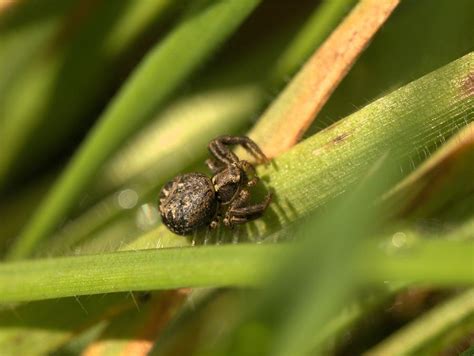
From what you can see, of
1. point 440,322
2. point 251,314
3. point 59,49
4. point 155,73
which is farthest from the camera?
point 59,49

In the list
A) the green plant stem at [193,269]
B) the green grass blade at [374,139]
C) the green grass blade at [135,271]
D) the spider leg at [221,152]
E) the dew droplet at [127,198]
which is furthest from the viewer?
the dew droplet at [127,198]

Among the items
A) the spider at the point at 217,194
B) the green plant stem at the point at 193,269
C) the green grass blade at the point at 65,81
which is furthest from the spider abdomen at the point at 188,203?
the green grass blade at the point at 65,81

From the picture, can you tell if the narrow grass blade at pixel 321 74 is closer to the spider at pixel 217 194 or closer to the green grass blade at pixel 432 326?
the spider at pixel 217 194

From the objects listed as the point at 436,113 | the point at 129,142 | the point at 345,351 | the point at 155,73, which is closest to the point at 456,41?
the point at 436,113

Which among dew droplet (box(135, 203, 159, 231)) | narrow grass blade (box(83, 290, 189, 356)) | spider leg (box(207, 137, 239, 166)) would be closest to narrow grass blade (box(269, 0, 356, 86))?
spider leg (box(207, 137, 239, 166))

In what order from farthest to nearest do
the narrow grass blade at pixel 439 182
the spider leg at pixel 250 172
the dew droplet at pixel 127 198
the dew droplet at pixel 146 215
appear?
the dew droplet at pixel 127 198
the dew droplet at pixel 146 215
the spider leg at pixel 250 172
the narrow grass blade at pixel 439 182

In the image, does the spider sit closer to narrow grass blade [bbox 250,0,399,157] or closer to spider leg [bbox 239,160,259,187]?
spider leg [bbox 239,160,259,187]

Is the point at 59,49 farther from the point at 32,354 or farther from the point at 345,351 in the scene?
the point at 345,351

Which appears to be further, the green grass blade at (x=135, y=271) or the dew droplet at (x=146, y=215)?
the dew droplet at (x=146, y=215)
